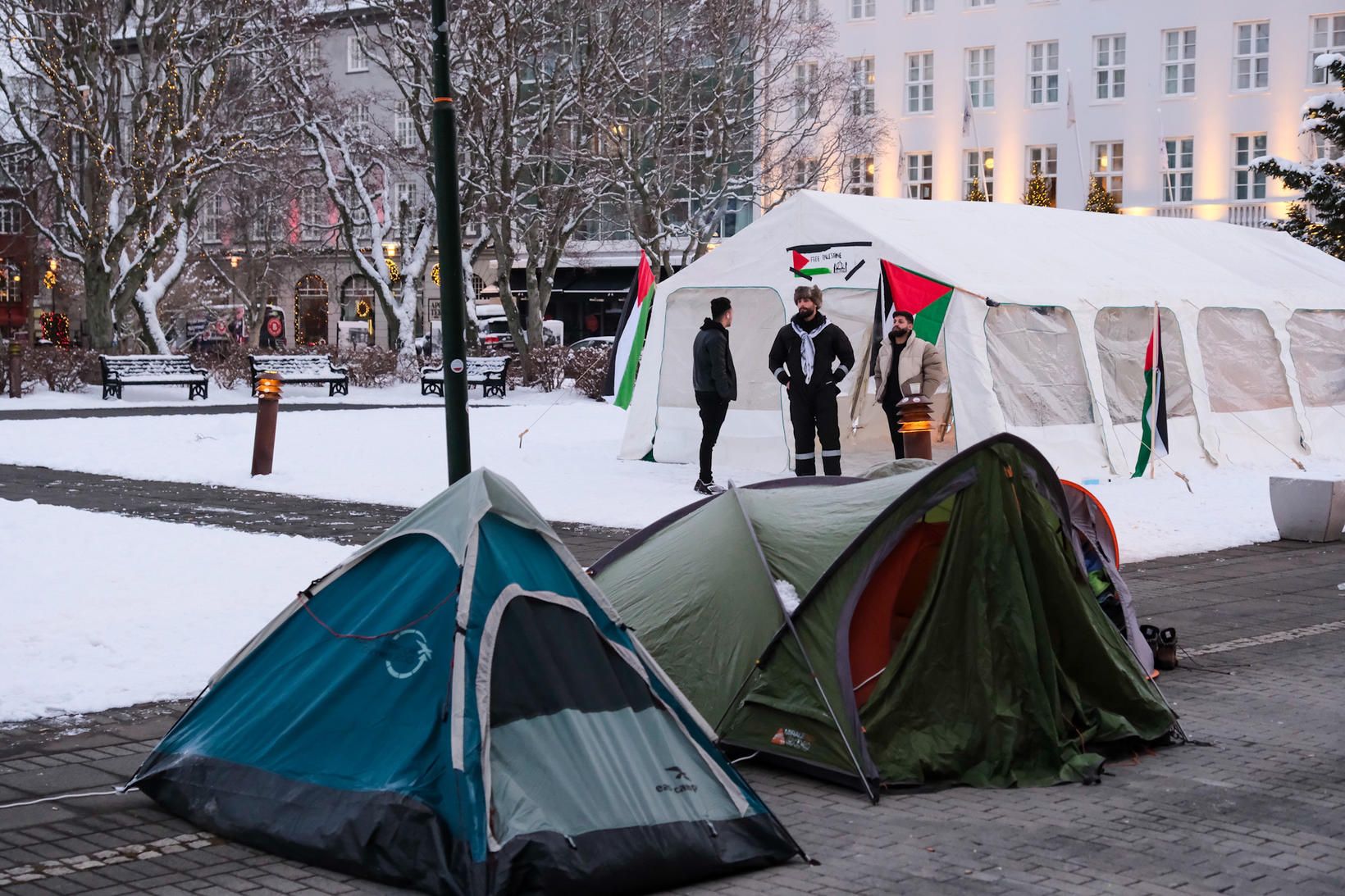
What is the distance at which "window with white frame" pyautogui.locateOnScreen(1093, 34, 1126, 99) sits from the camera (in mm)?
53250

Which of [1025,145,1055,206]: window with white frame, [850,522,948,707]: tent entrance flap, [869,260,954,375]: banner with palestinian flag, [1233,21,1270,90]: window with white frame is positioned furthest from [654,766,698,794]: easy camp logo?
[1025,145,1055,206]: window with white frame

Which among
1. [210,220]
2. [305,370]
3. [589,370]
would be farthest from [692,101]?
[210,220]

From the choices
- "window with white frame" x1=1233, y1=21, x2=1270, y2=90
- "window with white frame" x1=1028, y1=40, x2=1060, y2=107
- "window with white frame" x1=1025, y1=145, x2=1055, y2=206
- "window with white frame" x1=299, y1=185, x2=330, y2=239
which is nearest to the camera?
"window with white frame" x1=1233, y1=21, x2=1270, y2=90

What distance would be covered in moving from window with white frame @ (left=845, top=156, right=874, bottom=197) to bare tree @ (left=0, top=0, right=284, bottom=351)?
74.9ft

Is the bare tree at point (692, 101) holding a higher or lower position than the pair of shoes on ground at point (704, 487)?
higher

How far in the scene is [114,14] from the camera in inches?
1401

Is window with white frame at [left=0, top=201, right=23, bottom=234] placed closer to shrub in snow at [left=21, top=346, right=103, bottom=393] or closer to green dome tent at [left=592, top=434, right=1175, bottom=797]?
shrub in snow at [left=21, top=346, right=103, bottom=393]

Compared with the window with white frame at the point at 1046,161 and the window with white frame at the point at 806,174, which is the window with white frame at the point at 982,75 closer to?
the window with white frame at the point at 1046,161

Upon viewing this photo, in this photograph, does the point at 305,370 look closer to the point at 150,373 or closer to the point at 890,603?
the point at 150,373

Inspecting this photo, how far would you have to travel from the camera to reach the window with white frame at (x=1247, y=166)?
2007 inches

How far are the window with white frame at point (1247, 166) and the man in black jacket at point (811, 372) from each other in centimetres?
4056

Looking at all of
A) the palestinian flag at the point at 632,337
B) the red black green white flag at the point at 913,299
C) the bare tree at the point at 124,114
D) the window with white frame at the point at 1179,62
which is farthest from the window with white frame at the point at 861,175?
the red black green white flag at the point at 913,299

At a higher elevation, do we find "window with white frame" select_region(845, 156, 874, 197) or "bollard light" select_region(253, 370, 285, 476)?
"window with white frame" select_region(845, 156, 874, 197)

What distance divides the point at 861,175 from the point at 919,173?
2.02 metres
